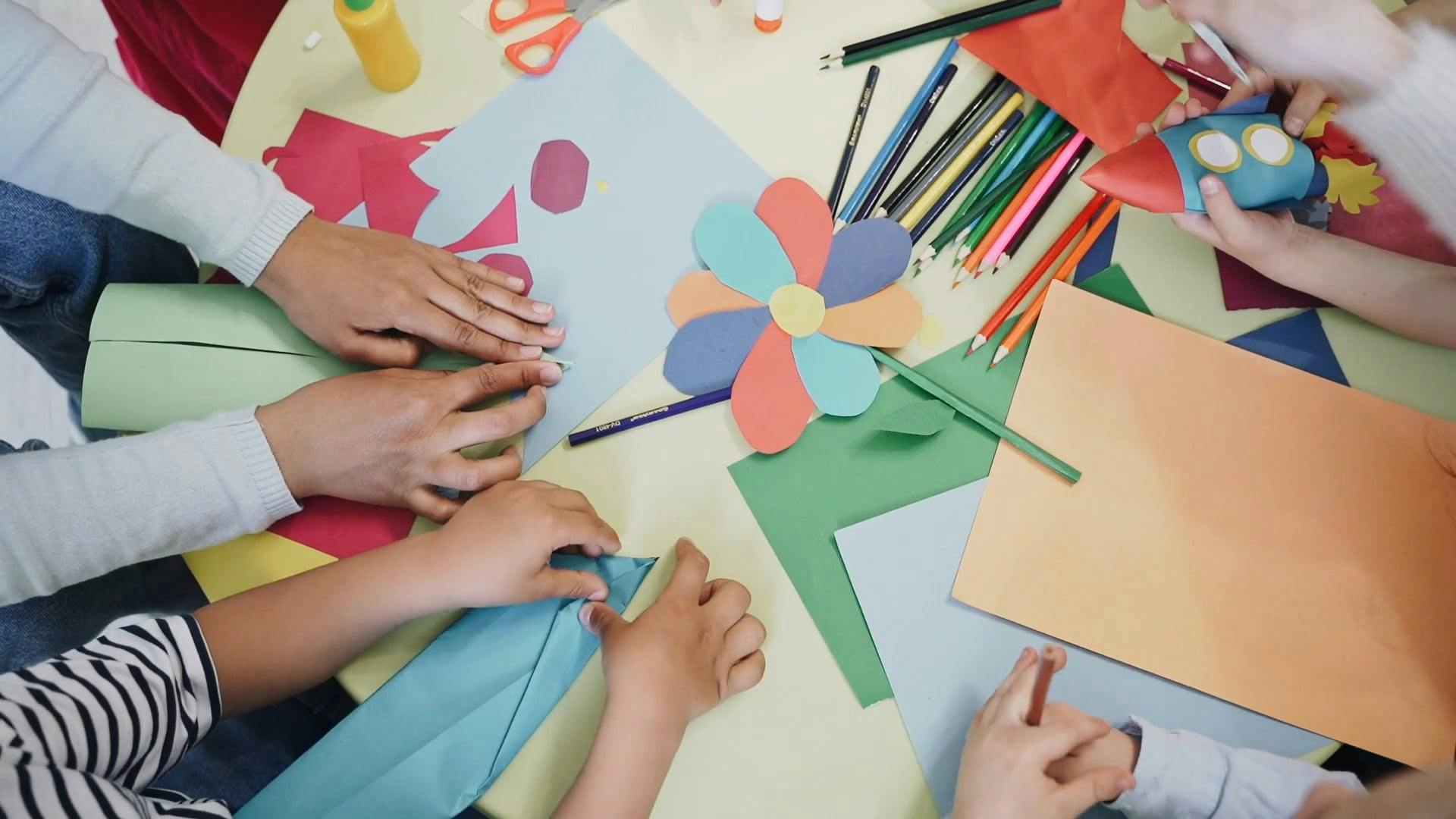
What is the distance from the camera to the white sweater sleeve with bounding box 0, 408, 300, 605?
2.00 ft

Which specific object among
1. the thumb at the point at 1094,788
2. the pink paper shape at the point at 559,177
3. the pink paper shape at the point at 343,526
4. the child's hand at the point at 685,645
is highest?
the pink paper shape at the point at 559,177

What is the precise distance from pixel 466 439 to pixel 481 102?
0.32 meters

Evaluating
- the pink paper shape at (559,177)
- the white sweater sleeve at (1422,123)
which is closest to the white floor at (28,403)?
the pink paper shape at (559,177)

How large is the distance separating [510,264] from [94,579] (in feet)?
1.41

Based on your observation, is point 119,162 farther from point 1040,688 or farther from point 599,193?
point 1040,688

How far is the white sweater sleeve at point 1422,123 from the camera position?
0.59 meters

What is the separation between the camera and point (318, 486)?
0.64 m

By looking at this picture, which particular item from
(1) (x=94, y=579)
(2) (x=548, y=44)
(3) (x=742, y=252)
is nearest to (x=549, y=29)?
(2) (x=548, y=44)

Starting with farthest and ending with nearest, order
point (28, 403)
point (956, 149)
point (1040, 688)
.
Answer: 1. point (28, 403)
2. point (956, 149)
3. point (1040, 688)

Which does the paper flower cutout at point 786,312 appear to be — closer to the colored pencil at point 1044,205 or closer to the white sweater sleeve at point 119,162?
the colored pencil at point 1044,205

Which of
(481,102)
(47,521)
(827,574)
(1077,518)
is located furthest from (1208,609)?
(47,521)

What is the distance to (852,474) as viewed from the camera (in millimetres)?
657

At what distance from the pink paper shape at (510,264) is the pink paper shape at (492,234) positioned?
11 mm

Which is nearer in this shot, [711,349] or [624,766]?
[624,766]
